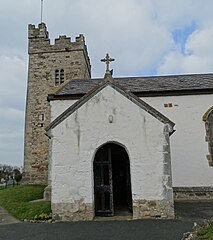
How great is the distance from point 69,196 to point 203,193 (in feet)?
29.1

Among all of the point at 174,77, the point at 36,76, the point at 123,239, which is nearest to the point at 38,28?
the point at 36,76

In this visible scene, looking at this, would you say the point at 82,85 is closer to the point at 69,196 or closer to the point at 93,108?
the point at 93,108

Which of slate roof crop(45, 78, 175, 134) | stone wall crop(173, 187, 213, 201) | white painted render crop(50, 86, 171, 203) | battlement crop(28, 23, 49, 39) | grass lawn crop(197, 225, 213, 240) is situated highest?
battlement crop(28, 23, 49, 39)

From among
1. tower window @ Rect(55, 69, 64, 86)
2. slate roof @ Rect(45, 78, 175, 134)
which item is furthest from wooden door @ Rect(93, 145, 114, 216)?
tower window @ Rect(55, 69, 64, 86)

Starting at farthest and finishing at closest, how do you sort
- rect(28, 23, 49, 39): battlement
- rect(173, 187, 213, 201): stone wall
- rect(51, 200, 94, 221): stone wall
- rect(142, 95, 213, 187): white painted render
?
1. rect(28, 23, 49, 39): battlement
2. rect(142, 95, 213, 187): white painted render
3. rect(173, 187, 213, 201): stone wall
4. rect(51, 200, 94, 221): stone wall

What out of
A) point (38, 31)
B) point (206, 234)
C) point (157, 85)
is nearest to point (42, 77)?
point (38, 31)

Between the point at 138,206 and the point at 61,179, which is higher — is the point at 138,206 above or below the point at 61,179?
below

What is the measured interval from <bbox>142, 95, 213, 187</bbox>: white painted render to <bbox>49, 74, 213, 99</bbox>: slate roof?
1.45 feet

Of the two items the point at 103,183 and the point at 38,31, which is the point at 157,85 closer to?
the point at 103,183

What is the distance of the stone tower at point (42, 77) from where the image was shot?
28.9 metres

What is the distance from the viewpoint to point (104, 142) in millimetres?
11266

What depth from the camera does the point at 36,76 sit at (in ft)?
104

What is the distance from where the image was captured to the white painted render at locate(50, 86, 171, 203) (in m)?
10.8

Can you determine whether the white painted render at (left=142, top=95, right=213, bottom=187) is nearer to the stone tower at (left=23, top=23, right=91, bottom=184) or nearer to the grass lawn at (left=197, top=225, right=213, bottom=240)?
the grass lawn at (left=197, top=225, right=213, bottom=240)
